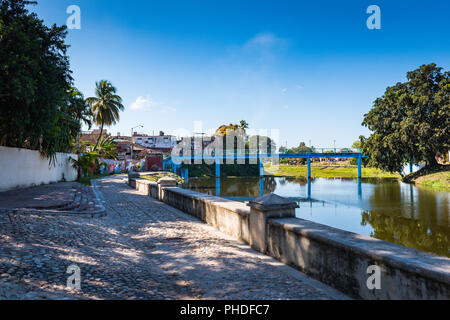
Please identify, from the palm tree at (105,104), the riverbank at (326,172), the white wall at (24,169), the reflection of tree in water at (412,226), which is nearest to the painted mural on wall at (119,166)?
the palm tree at (105,104)

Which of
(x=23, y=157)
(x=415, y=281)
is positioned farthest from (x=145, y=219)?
(x=23, y=157)

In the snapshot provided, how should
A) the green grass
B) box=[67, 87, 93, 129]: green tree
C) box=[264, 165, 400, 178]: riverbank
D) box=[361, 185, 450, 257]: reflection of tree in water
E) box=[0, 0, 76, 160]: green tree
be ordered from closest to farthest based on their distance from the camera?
box=[0, 0, 76, 160]: green tree → box=[361, 185, 450, 257]: reflection of tree in water → box=[67, 87, 93, 129]: green tree → the green grass → box=[264, 165, 400, 178]: riverbank

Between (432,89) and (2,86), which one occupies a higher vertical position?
(432,89)

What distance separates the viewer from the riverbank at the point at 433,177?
34372 mm

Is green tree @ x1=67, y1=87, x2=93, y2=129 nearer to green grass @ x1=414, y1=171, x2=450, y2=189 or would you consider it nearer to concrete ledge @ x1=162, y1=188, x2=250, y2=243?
concrete ledge @ x1=162, y1=188, x2=250, y2=243

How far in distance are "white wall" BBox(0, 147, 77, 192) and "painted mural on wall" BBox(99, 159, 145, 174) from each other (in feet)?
64.5

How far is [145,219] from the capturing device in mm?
9961

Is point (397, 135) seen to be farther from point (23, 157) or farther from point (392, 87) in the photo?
point (23, 157)

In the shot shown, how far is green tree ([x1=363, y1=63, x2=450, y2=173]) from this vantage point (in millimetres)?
35438

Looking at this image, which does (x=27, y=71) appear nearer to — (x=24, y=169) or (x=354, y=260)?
(x=24, y=169)

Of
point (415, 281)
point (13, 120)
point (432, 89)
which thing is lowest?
point (415, 281)

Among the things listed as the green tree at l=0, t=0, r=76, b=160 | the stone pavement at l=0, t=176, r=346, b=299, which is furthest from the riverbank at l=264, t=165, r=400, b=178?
the stone pavement at l=0, t=176, r=346, b=299

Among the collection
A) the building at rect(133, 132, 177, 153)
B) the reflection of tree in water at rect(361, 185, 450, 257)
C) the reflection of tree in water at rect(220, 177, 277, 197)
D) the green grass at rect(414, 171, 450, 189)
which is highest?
the building at rect(133, 132, 177, 153)
